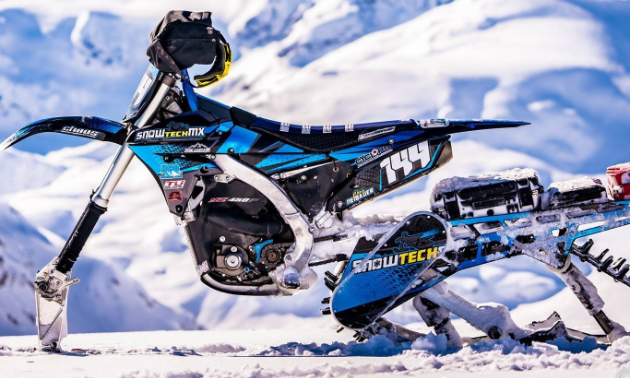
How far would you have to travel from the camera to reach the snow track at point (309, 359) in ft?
14.5

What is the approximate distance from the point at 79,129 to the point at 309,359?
7.52 ft

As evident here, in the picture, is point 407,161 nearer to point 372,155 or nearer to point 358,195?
point 372,155

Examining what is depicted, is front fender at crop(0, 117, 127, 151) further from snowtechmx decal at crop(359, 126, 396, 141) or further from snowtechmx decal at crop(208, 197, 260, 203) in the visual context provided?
snowtechmx decal at crop(359, 126, 396, 141)

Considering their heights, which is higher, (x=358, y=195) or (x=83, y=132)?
(x=83, y=132)

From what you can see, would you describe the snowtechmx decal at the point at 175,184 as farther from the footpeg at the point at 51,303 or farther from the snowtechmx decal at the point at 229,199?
the footpeg at the point at 51,303

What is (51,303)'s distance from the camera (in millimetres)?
5629

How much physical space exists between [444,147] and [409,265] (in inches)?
33.3

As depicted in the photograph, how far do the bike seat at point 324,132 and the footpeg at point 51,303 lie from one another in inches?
66.6

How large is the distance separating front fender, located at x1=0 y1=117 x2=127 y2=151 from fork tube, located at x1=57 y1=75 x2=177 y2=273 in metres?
0.13

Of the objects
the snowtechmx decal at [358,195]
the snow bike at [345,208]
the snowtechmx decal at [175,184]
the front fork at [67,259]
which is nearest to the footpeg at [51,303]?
the front fork at [67,259]

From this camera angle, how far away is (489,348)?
4918 millimetres

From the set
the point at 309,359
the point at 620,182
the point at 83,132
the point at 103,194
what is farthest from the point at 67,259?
the point at 620,182

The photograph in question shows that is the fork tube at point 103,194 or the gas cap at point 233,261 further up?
the fork tube at point 103,194

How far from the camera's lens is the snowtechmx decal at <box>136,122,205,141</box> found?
5.37 metres
